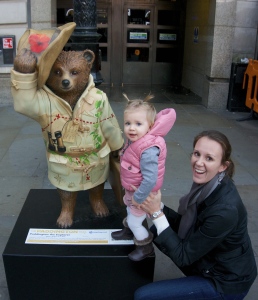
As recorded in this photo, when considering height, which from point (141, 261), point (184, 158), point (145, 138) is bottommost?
point (184, 158)

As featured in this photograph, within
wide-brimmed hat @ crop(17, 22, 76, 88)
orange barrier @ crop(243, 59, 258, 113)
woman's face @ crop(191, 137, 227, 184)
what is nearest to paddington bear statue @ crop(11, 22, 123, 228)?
wide-brimmed hat @ crop(17, 22, 76, 88)

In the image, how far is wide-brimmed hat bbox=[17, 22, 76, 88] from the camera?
248 centimetres

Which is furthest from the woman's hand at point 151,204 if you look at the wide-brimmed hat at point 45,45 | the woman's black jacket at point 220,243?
the wide-brimmed hat at point 45,45

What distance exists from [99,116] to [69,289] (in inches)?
46.9

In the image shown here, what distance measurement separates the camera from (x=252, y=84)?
8.07 m

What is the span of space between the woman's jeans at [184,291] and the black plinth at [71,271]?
0.24 m

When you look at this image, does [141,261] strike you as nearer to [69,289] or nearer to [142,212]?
[142,212]

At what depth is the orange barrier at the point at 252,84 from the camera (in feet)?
25.9

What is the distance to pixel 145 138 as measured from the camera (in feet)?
7.72

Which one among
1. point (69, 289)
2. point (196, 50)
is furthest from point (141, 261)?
point (196, 50)

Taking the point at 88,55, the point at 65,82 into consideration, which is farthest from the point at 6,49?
the point at 65,82

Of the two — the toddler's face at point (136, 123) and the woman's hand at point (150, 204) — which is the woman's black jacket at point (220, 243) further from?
the toddler's face at point (136, 123)

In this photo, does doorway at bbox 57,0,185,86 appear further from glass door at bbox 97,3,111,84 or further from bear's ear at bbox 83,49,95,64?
bear's ear at bbox 83,49,95,64

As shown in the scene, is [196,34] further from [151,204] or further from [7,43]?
[151,204]
